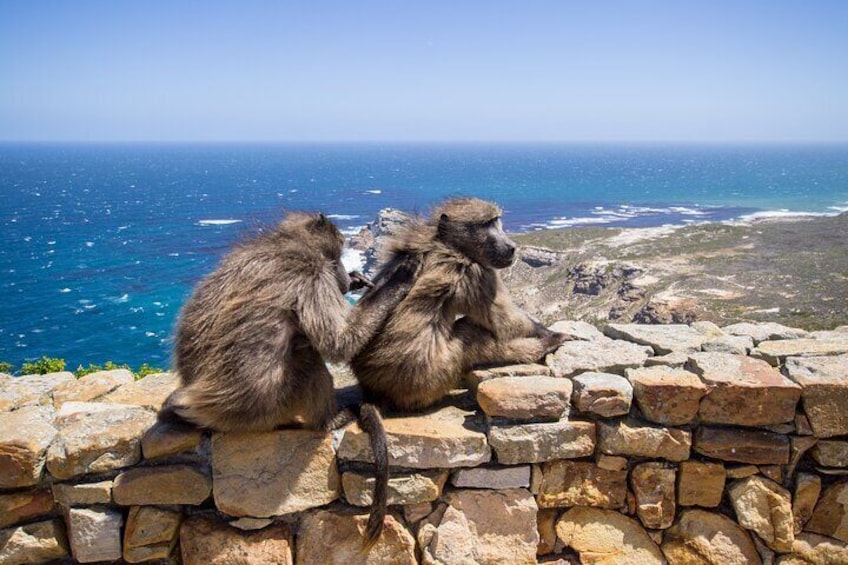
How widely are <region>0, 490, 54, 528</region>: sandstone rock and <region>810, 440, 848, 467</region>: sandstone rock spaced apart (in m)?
3.79

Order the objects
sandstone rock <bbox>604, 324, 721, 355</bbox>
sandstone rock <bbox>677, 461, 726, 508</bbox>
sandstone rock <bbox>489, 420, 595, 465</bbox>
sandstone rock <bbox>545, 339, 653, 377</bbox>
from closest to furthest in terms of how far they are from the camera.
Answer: sandstone rock <bbox>489, 420, 595, 465</bbox> → sandstone rock <bbox>677, 461, 726, 508</bbox> → sandstone rock <bbox>545, 339, 653, 377</bbox> → sandstone rock <bbox>604, 324, 721, 355</bbox>

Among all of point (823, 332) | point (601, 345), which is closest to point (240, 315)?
point (601, 345)

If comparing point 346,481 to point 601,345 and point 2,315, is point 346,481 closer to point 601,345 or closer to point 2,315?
point 601,345

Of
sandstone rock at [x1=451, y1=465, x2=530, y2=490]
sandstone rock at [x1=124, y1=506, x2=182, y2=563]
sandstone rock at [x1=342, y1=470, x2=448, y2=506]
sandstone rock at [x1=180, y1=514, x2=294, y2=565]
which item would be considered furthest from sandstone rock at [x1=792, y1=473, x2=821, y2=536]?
sandstone rock at [x1=124, y1=506, x2=182, y2=563]

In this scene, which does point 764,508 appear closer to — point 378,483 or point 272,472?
point 378,483

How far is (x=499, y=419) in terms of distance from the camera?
3.17 meters

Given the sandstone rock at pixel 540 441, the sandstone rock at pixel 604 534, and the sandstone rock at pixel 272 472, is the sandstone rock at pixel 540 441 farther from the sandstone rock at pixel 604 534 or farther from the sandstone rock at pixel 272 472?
the sandstone rock at pixel 272 472

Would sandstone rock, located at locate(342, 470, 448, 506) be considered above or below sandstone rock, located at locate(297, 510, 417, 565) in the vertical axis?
above

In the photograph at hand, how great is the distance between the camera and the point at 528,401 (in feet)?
10.2

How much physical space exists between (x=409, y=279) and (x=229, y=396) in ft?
3.74

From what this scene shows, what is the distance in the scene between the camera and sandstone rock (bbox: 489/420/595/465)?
10.2 ft

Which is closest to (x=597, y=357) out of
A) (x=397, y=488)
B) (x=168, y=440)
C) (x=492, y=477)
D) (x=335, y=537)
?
(x=492, y=477)

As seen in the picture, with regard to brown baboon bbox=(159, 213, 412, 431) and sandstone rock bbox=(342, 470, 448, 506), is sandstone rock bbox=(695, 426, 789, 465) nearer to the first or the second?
sandstone rock bbox=(342, 470, 448, 506)

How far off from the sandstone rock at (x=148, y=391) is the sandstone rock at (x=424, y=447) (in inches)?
45.4
